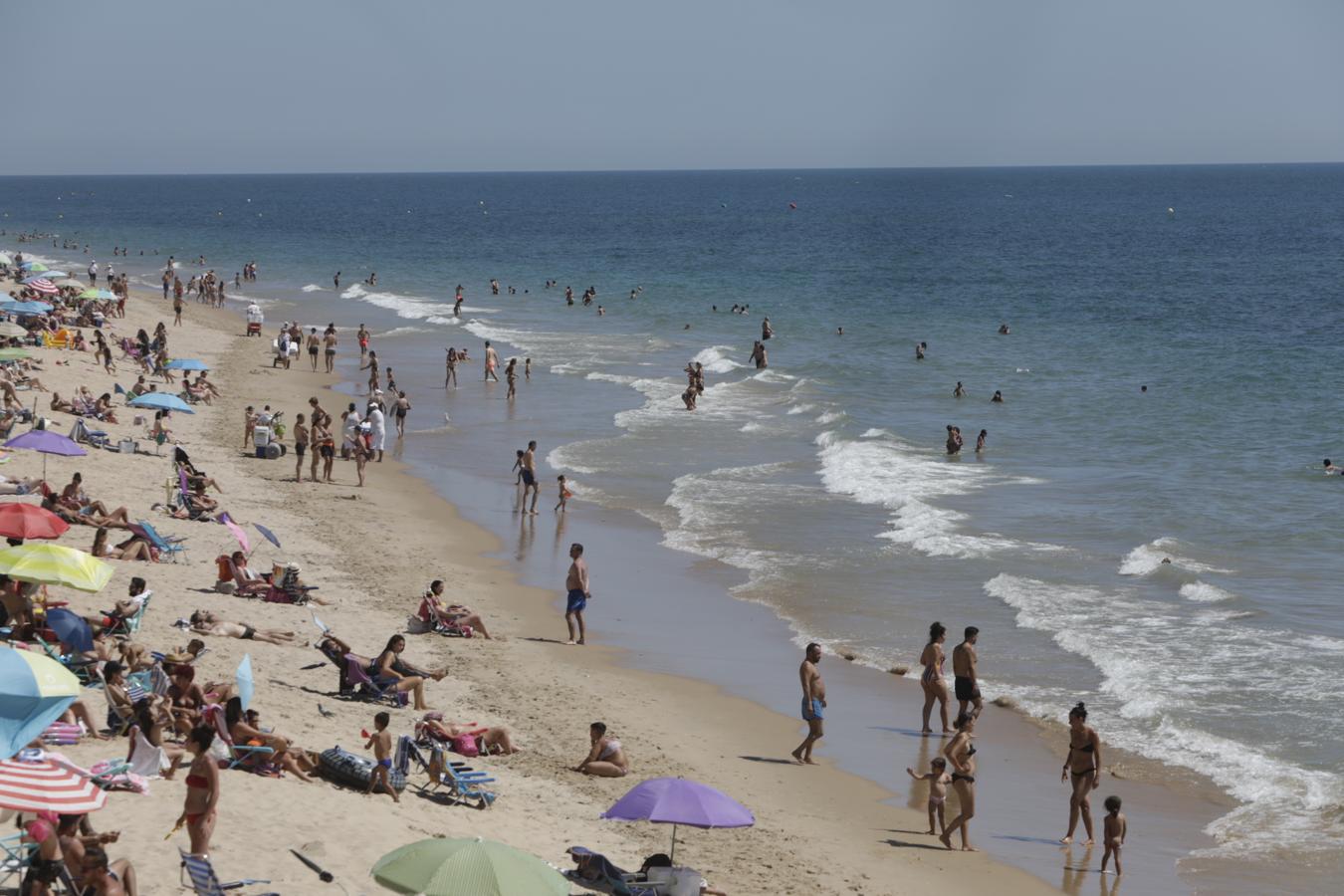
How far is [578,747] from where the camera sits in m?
13.9

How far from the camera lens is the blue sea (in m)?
16.7

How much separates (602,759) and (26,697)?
5.65 metres

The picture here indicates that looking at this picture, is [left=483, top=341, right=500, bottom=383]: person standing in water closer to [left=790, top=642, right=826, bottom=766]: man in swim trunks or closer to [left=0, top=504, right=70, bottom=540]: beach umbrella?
[left=0, top=504, right=70, bottom=540]: beach umbrella

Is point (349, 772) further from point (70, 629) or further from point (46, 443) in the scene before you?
point (46, 443)

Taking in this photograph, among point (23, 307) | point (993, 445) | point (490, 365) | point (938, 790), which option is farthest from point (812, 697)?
point (490, 365)

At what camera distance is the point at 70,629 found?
12.3 m

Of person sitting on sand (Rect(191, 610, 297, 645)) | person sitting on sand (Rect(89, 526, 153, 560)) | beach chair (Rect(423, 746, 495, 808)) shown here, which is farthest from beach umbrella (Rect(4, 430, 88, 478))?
beach chair (Rect(423, 746, 495, 808))

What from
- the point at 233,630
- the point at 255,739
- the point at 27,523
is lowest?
the point at 233,630

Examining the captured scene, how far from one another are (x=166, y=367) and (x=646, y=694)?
19.4 meters

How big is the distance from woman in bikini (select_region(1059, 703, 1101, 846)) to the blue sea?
4.66ft

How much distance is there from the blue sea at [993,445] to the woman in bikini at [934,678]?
1.41 meters

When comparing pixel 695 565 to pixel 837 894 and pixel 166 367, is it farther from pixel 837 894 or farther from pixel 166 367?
pixel 166 367

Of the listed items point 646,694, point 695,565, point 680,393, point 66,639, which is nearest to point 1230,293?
point 680,393

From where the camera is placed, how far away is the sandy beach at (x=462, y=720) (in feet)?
33.7
